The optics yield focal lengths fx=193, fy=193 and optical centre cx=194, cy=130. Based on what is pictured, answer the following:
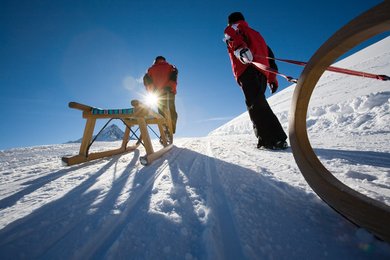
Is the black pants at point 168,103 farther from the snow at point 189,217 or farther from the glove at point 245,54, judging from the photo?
the snow at point 189,217

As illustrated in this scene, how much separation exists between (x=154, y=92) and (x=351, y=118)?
16.7ft

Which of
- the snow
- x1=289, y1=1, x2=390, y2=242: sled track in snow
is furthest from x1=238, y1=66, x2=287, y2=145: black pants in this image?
x1=289, y1=1, x2=390, y2=242: sled track in snow

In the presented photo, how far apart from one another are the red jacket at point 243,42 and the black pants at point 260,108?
0.15m

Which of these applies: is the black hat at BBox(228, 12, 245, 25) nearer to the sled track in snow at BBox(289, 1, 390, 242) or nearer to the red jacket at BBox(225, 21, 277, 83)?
the red jacket at BBox(225, 21, 277, 83)

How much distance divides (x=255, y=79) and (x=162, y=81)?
2.84 m

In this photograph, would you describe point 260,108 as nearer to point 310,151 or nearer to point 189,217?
point 310,151

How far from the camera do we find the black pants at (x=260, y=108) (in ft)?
9.73

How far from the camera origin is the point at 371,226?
2.10 feet

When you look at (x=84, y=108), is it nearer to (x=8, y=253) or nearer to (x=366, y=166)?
(x=8, y=253)

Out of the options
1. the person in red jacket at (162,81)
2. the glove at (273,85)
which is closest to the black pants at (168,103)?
the person in red jacket at (162,81)

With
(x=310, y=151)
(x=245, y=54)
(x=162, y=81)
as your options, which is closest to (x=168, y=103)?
(x=162, y=81)

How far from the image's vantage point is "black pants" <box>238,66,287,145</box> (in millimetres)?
2965

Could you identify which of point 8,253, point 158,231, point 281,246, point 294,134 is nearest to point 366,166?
point 294,134

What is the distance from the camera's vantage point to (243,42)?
2844mm
